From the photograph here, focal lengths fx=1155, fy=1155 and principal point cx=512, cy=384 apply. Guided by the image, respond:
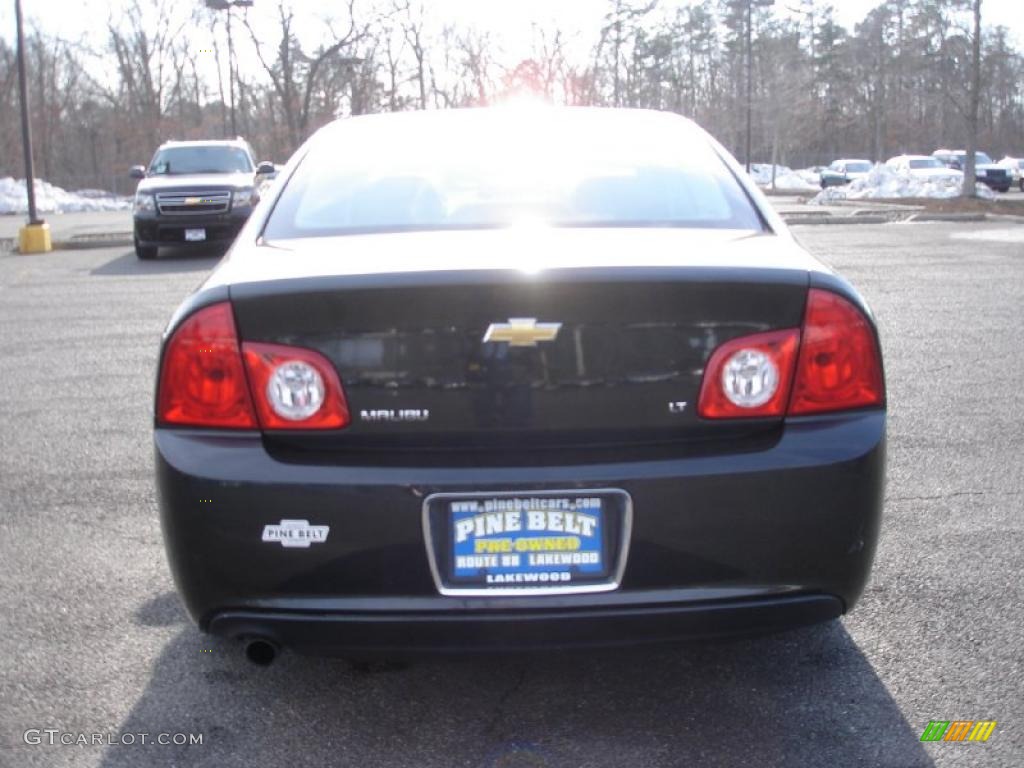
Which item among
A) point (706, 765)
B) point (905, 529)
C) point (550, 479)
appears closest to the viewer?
point (550, 479)

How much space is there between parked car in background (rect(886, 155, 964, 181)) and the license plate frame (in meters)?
37.4

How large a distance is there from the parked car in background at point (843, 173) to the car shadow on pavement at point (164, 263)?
116 ft

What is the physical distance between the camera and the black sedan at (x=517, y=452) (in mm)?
2537

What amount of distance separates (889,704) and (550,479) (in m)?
1.19

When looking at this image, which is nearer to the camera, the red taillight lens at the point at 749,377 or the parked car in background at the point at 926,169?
the red taillight lens at the point at 749,377

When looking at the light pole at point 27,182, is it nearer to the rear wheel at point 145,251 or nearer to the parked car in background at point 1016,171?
the rear wheel at point 145,251

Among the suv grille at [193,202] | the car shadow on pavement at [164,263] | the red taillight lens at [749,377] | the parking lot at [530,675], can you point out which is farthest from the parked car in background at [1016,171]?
the red taillight lens at [749,377]

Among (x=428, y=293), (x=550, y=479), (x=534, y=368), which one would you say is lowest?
(x=550, y=479)

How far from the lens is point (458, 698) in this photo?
3.06m

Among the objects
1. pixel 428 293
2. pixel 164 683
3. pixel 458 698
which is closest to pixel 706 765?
pixel 458 698

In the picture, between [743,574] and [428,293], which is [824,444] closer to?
[743,574]

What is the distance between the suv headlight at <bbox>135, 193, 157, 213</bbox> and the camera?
1662cm

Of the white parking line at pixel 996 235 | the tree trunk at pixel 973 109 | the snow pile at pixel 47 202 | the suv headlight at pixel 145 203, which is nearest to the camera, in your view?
the suv headlight at pixel 145 203

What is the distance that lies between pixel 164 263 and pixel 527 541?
14939 millimetres
